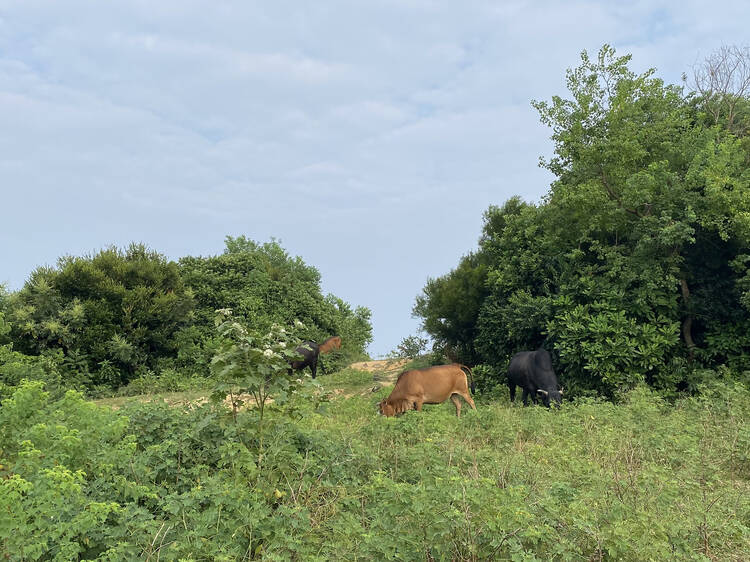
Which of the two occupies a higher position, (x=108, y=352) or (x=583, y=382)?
(x=108, y=352)

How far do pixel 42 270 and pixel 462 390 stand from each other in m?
16.1

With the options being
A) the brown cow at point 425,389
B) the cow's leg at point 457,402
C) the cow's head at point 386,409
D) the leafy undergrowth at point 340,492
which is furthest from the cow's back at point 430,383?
the leafy undergrowth at point 340,492

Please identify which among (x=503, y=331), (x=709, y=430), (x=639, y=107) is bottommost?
(x=709, y=430)

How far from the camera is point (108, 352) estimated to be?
1884cm

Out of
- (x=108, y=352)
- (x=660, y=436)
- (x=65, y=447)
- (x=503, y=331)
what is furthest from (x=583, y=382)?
(x=108, y=352)

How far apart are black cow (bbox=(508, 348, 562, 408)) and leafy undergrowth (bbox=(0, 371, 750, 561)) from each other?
4340 millimetres

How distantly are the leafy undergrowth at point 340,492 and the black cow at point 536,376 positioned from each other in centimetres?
434

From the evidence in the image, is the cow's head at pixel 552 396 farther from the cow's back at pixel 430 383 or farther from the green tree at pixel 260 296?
the green tree at pixel 260 296

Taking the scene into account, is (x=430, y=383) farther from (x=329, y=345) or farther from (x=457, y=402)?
(x=329, y=345)

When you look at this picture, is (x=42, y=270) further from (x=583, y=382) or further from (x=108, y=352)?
(x=583, y=382)

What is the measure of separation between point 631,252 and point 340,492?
11399mm

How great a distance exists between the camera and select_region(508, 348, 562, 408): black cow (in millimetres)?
12250

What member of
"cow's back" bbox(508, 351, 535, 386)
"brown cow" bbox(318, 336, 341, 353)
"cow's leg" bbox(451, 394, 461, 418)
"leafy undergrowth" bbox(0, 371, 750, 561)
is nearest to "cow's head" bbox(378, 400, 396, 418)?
"cow's leg" bbox(451, 394, 461, 418)

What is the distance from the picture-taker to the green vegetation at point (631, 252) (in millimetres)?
12664
